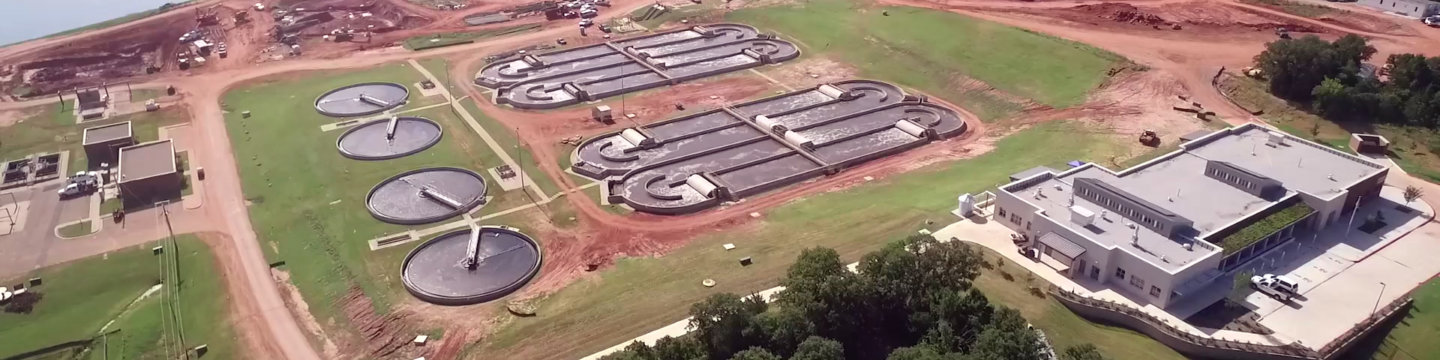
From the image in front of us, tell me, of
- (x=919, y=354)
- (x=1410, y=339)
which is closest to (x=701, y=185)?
(x=919, y=354)

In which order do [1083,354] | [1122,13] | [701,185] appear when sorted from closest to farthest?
[1083,354] → [701,185] → [1122,13]

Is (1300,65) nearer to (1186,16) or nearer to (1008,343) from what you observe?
(1186,16)

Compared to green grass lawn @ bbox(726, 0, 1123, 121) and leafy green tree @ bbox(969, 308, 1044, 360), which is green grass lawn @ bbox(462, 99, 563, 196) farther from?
green grass lawn @ bbox(726, 0, 1123, 121)

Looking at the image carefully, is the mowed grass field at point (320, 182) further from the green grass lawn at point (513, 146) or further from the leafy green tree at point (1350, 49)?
the leafy green tree at point (1350, 49)

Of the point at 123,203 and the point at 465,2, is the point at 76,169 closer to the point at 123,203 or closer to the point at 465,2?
the point at 123,203

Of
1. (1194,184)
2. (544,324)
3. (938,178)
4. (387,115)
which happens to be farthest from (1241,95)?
(387,115)

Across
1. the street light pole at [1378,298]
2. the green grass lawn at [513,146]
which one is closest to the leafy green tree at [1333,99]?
the street light pole at [1378,298]
